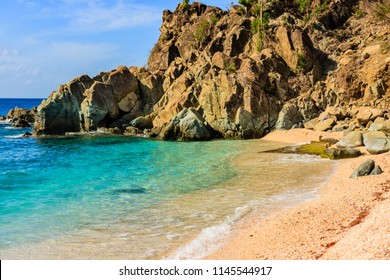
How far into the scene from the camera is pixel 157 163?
3142 cm

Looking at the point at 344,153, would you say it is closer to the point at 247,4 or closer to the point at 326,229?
the point at 326,229

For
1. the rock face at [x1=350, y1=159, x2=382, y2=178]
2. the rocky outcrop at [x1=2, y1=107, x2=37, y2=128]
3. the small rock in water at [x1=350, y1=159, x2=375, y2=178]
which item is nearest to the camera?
the rock face at [x1=350, y1=159, x2=382, y2=178]

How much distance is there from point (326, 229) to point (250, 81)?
36.2 metres

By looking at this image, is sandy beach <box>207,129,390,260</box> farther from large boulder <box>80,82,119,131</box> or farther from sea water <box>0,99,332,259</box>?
large boulder <box>80,82,119,131</box>

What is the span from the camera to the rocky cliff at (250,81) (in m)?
45.2

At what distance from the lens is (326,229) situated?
12.4 m

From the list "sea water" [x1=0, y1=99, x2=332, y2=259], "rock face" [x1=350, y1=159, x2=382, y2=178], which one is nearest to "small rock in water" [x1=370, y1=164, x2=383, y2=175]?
"rock face" [x1=350, y1=159, x2=382, y2=178]

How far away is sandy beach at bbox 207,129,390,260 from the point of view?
977cm

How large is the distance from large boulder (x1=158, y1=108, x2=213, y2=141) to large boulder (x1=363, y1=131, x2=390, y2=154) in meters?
19.9

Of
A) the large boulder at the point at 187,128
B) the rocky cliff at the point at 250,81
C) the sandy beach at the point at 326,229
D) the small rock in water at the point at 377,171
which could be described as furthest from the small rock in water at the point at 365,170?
the large boulder at the point at 187,128

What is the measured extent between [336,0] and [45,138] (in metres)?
54.5

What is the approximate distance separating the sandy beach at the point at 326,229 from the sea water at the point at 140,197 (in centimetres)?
104
